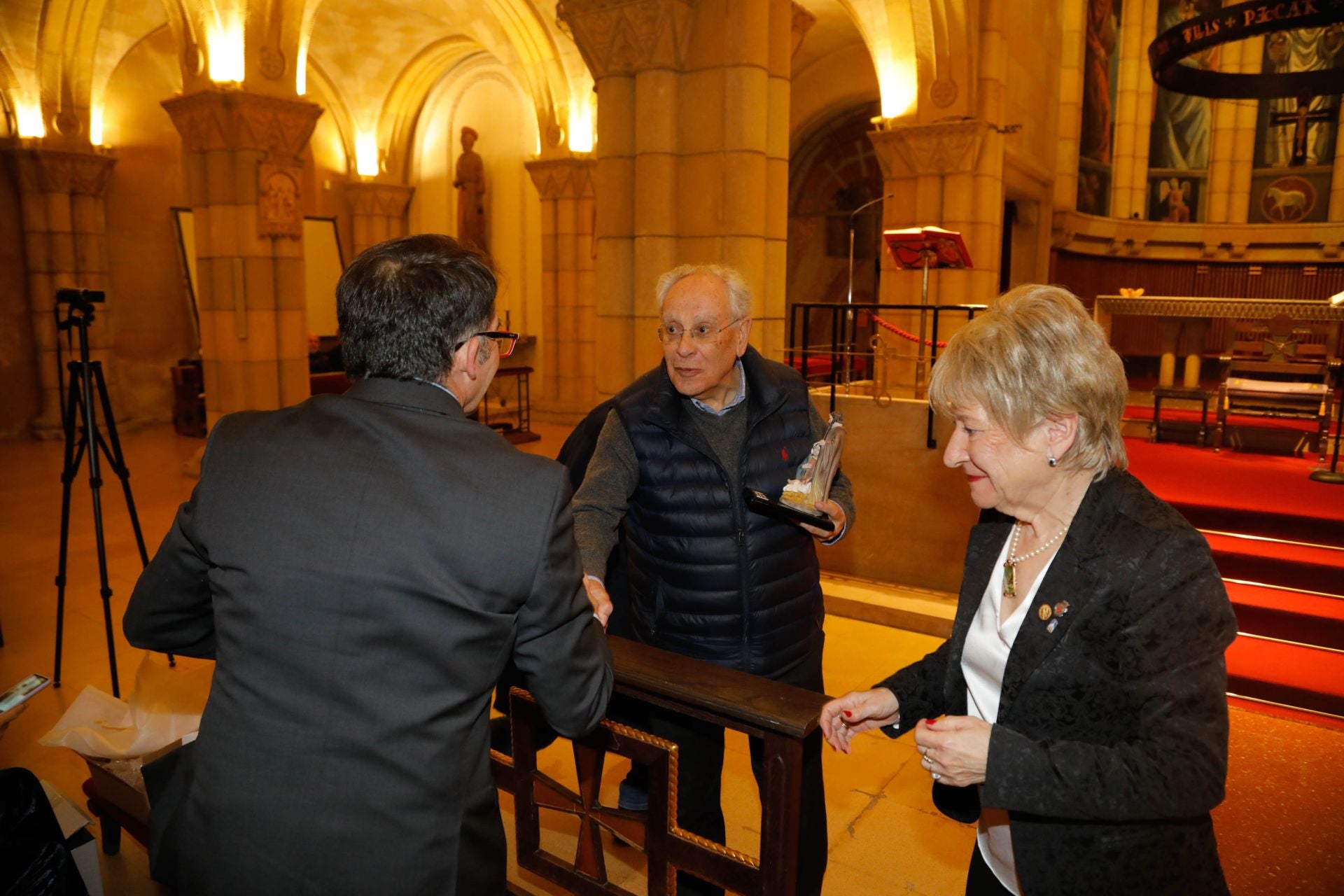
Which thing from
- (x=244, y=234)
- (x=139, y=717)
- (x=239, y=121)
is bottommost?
(x=139, y=717)

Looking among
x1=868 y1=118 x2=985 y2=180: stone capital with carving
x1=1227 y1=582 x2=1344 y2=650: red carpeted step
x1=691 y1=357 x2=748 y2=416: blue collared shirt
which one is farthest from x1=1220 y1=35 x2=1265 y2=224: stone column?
x1=691 y1=357 x2=748 y2=416: blue collared shirt

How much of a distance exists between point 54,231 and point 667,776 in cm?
1305

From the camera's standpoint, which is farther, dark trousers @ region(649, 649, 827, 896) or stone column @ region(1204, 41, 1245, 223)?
stone column @ region(1204, 41, 1245, 223)

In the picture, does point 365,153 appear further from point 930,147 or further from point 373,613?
point 373,613

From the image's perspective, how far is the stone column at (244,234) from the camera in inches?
302

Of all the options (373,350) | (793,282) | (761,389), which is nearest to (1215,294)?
(793,282)

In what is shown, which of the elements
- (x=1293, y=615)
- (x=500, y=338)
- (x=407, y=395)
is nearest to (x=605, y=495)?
(x=500, y=338)

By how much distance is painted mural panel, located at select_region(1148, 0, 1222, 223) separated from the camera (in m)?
14.9

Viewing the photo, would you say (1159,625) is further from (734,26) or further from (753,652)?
(734,26)

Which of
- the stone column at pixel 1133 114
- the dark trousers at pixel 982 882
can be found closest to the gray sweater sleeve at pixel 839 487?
the dark trousers at pixel 982 882

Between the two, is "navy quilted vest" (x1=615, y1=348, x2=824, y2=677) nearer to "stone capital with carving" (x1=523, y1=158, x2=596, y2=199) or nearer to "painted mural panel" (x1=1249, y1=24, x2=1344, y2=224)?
"stone capital with carving" (x1=523, y1=158, x2=596, y2=199)

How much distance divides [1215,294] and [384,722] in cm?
1691

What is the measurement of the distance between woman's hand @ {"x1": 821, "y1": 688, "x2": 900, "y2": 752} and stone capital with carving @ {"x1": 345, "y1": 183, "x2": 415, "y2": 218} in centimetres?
1520

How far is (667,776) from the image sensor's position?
1.74 meters
